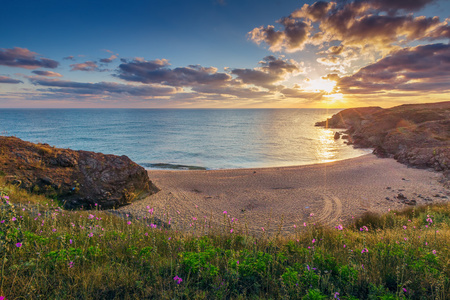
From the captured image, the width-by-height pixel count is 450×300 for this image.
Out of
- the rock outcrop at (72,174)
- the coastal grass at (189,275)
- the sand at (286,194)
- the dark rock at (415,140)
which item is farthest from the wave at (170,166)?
the dark rock at (415,140)

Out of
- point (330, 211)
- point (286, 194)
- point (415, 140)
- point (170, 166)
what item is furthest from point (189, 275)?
point (415, 140)

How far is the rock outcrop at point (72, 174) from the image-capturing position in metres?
10.8

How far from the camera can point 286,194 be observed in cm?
1639

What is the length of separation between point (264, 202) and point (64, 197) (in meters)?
11.6

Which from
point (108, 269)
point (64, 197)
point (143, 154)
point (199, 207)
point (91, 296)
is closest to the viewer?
point (91, 296)

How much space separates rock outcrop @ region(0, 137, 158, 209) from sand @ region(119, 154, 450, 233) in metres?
1.31

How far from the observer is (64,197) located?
1118 cm

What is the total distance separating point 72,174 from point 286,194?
550 inches

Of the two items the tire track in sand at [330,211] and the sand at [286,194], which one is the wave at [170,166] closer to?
the sand at [286,194]

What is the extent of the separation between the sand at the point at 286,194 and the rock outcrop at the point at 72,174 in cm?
131

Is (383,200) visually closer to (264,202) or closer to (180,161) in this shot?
(264,202)

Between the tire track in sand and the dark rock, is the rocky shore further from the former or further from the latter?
Result: the tire track in sand

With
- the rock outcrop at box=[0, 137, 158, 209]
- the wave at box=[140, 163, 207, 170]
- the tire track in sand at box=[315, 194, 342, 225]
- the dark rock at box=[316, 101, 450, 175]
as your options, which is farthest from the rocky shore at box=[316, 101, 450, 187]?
the rock outcrop at box=[0, 137, 158, 209]

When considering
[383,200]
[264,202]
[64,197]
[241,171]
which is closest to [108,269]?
[64,197]
